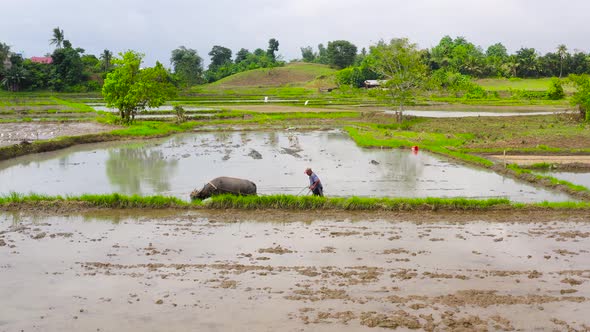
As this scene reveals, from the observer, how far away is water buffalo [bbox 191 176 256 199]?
15047mm

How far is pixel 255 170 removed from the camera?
65.7 ft

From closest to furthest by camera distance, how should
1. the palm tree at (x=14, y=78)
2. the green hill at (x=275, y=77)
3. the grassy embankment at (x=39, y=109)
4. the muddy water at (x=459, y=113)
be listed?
the grassy embankment at (x=39, y=109), the muddy water at (x=459, y=113), the palm tree at (x=14, y=78), the green hill at (x=275, y=77)

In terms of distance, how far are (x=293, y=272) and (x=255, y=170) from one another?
10255 mm

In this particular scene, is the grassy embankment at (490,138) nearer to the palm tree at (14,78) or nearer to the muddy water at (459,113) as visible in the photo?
the muddy water at (459,113)

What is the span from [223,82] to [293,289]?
76.8 metres

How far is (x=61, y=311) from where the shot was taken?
8.48 m

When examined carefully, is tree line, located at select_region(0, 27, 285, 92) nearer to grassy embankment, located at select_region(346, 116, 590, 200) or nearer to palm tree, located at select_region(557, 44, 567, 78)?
grassy embankment, located at select_region(346, 116, 590, 200)

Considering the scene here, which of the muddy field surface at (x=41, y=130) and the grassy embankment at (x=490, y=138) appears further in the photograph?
the muddy field surface at (x=41, y=130)

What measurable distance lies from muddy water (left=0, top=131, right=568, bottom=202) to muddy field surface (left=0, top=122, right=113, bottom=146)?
128 inches

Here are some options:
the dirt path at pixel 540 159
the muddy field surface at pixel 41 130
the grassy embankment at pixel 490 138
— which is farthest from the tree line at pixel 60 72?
the dirt path at pixel 540 159

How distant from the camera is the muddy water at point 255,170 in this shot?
55.5 feet

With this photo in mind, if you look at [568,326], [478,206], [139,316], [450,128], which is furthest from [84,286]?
[450,128]

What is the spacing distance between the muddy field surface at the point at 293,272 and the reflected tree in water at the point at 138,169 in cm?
343

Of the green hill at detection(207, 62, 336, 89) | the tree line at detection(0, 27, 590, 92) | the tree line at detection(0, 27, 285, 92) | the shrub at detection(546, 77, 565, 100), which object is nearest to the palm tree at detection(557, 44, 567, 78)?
the tree line at detection(0, 27, 590, 92)
